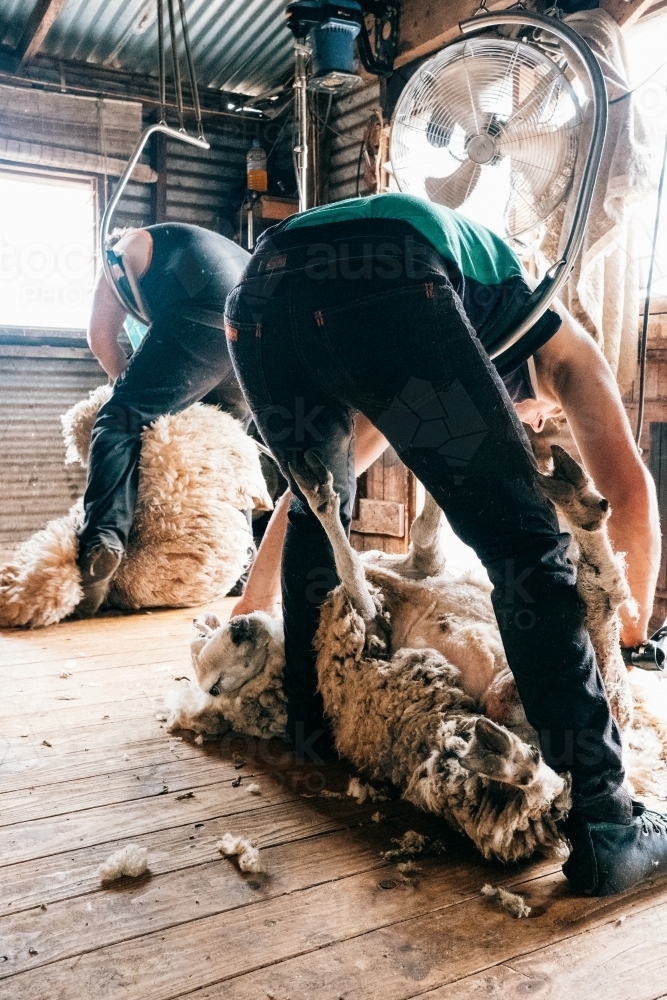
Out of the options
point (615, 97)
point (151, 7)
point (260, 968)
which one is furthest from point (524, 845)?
point (151, 7)

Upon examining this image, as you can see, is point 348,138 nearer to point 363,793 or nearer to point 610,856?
point 363,793

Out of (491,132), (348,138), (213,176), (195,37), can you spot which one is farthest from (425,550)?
(213,176)

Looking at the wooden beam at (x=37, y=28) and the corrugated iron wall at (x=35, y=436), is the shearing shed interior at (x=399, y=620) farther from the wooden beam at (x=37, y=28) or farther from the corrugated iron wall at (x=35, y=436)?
the corrugated iron wall at (x=35, y=436)

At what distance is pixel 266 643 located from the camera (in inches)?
78.3

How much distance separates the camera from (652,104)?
2.95 m

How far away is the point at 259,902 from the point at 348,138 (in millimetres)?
4675

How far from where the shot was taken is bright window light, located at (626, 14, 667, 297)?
2.91 metres

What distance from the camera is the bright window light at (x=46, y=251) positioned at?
5598 mm

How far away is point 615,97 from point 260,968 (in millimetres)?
2832

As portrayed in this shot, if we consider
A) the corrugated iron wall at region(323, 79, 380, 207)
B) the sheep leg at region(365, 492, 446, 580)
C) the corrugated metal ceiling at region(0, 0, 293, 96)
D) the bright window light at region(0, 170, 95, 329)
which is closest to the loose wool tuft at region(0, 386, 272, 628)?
the sheep leg at region(365, 492, 446, 580)

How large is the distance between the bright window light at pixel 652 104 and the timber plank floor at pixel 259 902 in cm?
240

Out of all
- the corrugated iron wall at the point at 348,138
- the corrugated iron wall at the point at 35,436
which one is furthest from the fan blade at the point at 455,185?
the corrugated iron wall at the point at 35,436

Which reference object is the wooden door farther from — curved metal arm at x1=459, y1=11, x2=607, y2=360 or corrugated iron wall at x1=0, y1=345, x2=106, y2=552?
curved metal arm at x1=459, y1=11, x2=607, y2=360

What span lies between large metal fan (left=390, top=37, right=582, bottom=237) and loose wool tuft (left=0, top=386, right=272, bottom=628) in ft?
4.90
